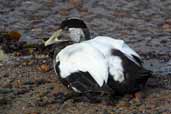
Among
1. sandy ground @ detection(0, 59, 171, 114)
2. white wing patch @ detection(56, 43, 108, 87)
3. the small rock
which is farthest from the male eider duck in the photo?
the small rock

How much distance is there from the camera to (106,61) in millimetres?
6410

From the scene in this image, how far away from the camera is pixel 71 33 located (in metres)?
7.62

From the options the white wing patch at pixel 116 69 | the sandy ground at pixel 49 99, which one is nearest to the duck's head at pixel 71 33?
A: the sandy ground at pixel 49 99

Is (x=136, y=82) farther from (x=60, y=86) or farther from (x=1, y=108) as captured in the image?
(x=1, y=108)

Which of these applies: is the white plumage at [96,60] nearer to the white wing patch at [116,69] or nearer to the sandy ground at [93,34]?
the white wing patch at [116,69]

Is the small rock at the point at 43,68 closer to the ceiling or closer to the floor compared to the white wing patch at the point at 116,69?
closer to the floor

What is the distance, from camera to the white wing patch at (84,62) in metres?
6.32

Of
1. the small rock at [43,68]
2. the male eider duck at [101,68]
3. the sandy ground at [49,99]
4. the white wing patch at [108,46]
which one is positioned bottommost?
the sandy ground at [49,99]

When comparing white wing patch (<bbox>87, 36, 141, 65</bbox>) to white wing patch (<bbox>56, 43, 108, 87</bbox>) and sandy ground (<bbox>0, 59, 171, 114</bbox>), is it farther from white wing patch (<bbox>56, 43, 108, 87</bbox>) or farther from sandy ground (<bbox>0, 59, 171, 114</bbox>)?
sandy ground (<bbox>0, 59, 171, 114</bbox>)

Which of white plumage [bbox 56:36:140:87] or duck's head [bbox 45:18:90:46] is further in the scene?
duck's head [bbox 45:18:90:46]

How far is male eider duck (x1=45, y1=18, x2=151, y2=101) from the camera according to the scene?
6352 millimetres

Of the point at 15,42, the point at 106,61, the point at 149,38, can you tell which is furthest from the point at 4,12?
the point at 106,61

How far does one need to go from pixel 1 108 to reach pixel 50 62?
1.57 meters

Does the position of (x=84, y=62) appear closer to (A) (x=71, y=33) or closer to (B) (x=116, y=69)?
(B) (x=116, y=69)
